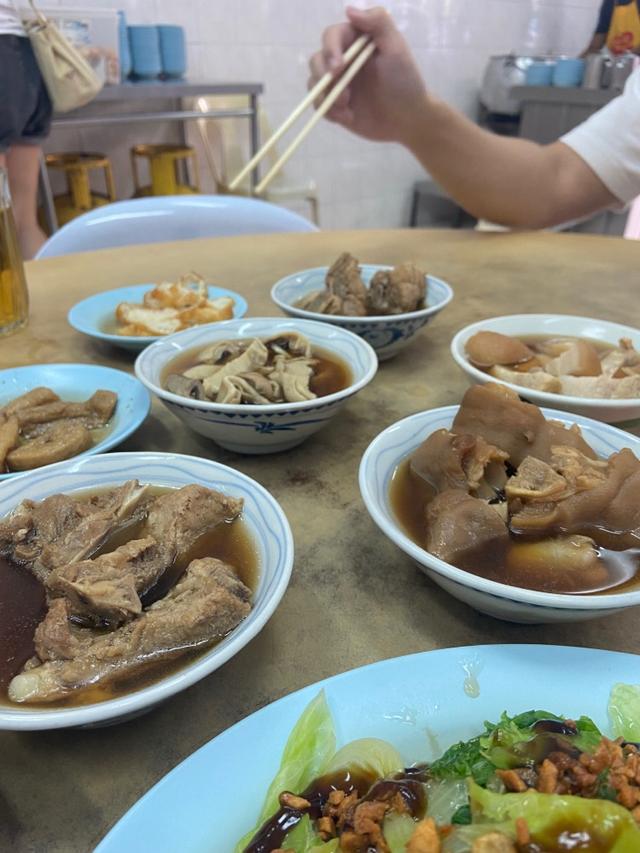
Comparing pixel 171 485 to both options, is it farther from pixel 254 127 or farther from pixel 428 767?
pixel 254 127

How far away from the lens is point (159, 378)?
4.29ft

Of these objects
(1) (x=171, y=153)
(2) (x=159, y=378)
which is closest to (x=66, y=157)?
(1) (x=171, y=153)

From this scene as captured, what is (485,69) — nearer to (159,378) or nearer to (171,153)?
(171,153)

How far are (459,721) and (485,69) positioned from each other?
25.7 ft

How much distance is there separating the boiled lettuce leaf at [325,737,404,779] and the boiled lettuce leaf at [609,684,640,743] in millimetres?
223

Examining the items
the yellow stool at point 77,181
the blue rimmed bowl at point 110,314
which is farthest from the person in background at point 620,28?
the blue rimmed bowl at point 110,314

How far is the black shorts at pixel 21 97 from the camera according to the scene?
3.45m

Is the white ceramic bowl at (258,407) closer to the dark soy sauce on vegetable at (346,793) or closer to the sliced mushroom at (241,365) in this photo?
the sliced mushroom at (241,365)

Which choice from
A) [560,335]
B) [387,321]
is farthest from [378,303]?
[560,335]

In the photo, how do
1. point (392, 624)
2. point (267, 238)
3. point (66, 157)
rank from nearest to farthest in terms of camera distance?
point (392, 624) → point (267, 238) → point (66, 157)

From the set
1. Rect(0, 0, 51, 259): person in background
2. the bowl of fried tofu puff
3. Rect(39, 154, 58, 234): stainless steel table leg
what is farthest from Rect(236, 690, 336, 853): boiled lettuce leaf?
Answer: Rect(39, 154, 58, 234): stainless steel table leg

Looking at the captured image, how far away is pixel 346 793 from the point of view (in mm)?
597

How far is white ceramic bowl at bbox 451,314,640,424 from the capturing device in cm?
118

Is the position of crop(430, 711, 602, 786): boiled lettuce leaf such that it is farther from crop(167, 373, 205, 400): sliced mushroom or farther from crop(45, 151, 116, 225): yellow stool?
crop(45, 151, 116, 225): yellow stool
